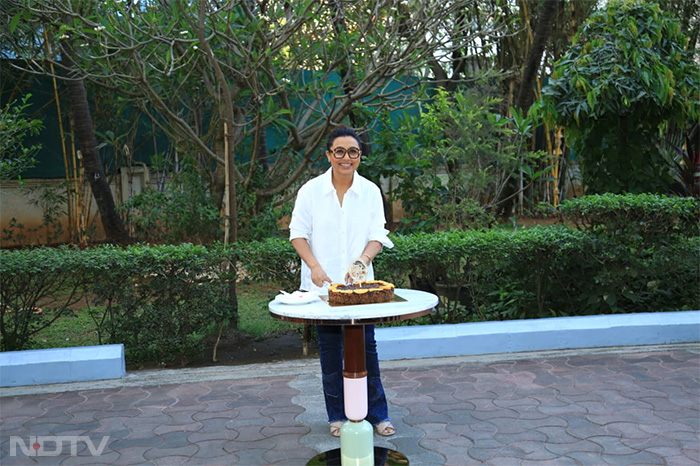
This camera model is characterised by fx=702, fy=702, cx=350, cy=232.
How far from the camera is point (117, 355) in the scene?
17.7 feet

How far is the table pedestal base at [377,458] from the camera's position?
369 centimetres

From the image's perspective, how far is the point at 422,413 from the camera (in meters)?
4.50

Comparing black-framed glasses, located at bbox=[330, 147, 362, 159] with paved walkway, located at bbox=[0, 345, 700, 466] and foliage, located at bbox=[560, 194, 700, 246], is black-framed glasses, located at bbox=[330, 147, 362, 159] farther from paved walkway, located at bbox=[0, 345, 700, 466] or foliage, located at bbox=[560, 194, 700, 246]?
foliage, located at bbox=[560, 194, 700, 246]

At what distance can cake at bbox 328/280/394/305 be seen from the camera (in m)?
3.46

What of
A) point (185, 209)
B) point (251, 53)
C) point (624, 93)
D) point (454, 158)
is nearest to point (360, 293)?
point (251, 53)

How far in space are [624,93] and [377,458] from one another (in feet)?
14.5

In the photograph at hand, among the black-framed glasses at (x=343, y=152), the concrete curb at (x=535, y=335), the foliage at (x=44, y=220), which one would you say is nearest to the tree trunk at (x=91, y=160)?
the foliage at (x=44, y=220)

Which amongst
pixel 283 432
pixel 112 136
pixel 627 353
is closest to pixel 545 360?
pixel 627 353

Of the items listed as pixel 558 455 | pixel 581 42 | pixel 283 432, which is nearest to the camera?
pixel 558 455

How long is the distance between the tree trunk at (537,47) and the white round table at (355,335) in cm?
556

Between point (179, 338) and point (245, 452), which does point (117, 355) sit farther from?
point (245, 452)

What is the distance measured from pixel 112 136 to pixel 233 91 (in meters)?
3.32

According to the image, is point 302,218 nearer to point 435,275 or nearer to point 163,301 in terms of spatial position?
point 163,301

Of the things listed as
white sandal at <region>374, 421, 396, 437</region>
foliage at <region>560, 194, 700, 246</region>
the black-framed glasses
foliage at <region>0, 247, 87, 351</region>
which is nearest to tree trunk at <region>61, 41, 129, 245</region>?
foliage at <region>0, 247, 87, 351</region>
